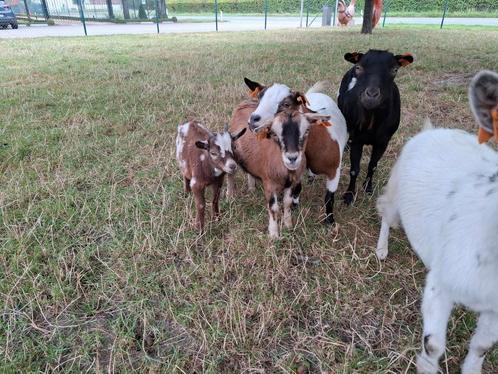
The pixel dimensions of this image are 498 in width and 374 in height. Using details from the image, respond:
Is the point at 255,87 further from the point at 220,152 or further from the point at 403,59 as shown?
the point at 403,59

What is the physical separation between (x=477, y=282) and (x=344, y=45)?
11.8 meters

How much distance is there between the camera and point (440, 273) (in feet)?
6.10

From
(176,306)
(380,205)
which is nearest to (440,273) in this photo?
(380,205)

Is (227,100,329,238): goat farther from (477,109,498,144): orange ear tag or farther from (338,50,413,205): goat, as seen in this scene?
(477,109,498,144): orange ear tag

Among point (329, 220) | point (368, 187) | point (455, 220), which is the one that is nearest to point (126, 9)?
point (368, 187)

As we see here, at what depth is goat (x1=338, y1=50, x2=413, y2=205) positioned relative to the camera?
3357mm

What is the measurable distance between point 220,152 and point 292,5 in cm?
4499

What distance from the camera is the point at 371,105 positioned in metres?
3.28

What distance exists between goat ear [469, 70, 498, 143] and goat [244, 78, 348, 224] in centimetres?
179

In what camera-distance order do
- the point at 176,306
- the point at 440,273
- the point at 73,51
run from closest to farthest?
the point at 440,273 < the point at 176,306 < the point at 73,51

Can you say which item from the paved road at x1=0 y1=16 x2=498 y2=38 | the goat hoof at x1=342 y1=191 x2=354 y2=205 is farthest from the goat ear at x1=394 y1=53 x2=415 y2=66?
the paved road at x1=0 y1=16 x2=498 y2=38

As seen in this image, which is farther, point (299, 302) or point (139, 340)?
point (299, 302)

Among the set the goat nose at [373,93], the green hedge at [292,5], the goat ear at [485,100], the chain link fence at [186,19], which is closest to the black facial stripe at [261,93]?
the goat nose at [373,93]

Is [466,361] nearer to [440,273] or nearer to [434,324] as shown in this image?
[434,324]
